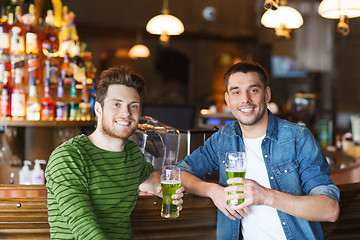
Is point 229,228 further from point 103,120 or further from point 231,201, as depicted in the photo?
point 103,120

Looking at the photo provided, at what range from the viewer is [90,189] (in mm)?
A: 1733

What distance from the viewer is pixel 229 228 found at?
215cm

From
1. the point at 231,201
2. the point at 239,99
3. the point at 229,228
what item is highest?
the point at 239,99

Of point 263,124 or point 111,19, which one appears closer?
point 263,124

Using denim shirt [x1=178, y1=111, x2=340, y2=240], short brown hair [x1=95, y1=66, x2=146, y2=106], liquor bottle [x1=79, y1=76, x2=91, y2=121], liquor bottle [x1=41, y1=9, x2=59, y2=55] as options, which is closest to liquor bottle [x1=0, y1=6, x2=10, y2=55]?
liquor bottle [x1=41, y1=9, x2=59, y2=55]

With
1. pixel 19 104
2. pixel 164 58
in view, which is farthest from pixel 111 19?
pixel 19 104

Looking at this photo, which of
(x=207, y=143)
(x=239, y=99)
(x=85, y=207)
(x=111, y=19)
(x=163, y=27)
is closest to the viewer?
(x=85, y=207)

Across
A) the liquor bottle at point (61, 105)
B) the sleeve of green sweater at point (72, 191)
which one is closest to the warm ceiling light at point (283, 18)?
the liquor bottle at point (61, 105)

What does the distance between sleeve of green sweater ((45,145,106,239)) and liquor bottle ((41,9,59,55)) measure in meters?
1.88

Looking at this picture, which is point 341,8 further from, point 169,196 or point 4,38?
point 4,38

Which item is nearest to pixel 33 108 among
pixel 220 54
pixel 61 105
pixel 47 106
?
pixel 47 106

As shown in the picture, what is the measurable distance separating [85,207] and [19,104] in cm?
185

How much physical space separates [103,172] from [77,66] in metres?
1.91

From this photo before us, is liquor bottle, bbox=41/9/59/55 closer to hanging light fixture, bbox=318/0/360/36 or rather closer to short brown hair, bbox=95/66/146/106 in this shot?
short brown hair, bbox=95/66/146/106
